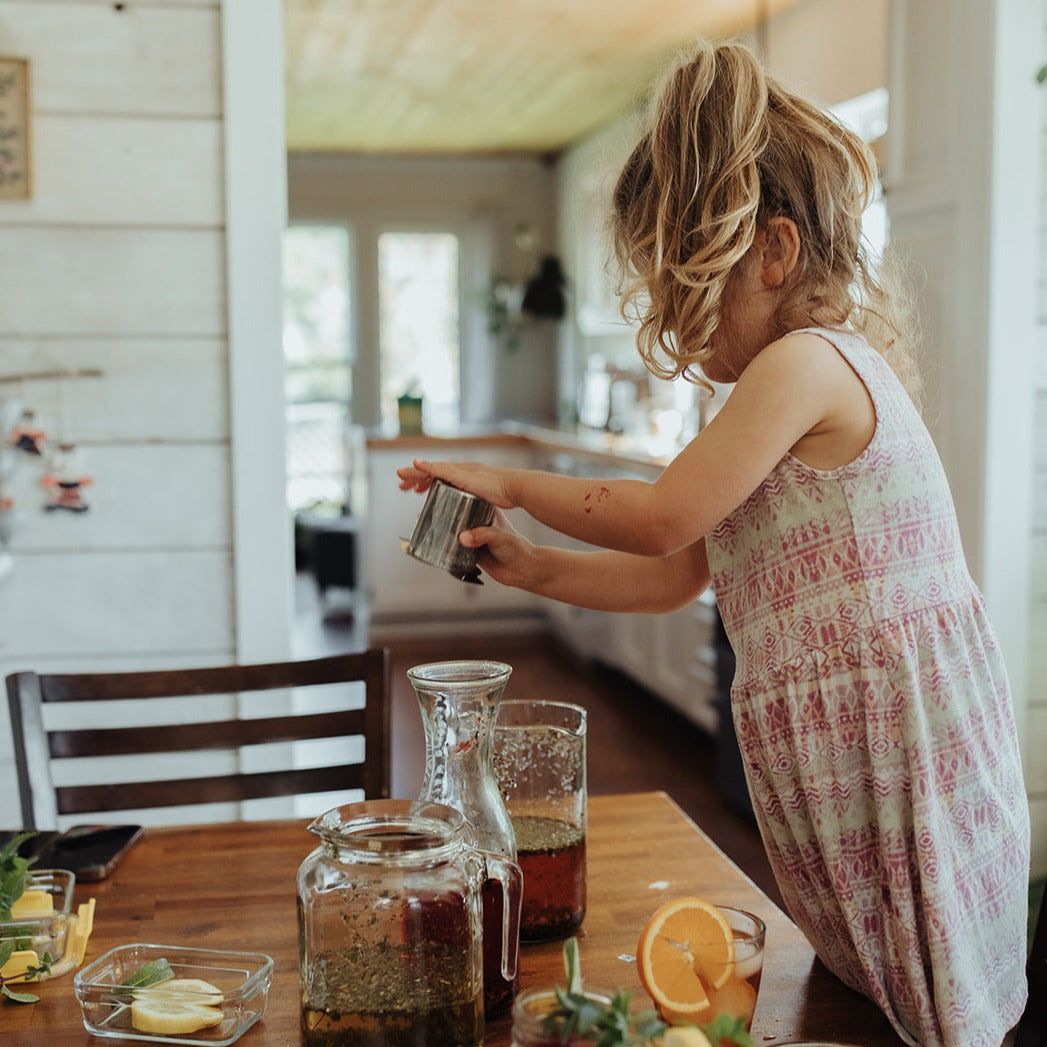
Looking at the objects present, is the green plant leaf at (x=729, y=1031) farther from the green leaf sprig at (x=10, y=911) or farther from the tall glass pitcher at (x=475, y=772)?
the green leaf sprig at (x=10, y=911)

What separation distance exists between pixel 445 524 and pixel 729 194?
0.35 metres

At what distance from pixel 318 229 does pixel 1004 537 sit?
7.23 metres

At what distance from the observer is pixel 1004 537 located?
101 inches

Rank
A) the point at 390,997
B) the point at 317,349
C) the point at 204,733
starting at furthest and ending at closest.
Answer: the point at 317,349 < the point at 204,733 < the point at 390,997

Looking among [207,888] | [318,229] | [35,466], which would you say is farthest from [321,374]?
[207,888]

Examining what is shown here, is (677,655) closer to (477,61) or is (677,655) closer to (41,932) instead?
(477,61)

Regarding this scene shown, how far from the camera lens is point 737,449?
37.2 inches

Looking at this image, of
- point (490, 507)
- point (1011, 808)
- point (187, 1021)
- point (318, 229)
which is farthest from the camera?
point (318, 229)

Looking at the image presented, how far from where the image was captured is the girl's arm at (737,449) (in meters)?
0.94

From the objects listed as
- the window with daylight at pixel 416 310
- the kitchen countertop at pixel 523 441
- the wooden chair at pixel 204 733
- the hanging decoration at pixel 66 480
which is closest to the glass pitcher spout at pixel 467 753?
the wooden chair at pixel 204 733

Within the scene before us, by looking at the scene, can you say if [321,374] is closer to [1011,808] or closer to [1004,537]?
[1004,537]

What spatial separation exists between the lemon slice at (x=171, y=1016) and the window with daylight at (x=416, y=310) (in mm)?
8331

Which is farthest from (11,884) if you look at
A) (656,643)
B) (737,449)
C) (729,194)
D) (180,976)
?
(656,643)

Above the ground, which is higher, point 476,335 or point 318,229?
point 318,229
